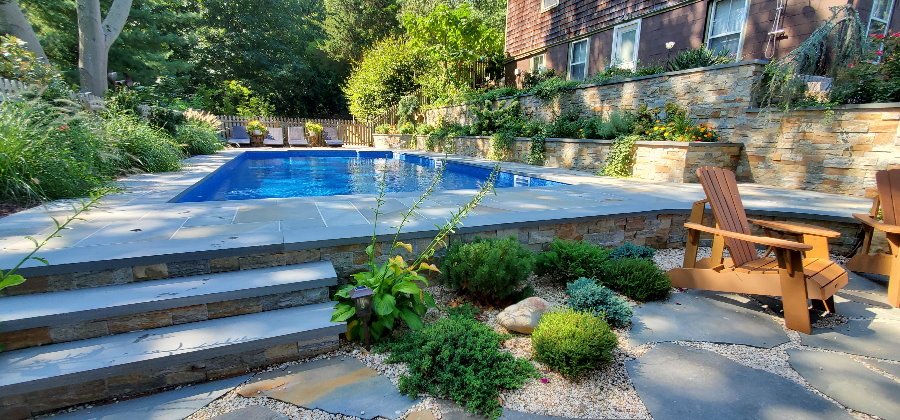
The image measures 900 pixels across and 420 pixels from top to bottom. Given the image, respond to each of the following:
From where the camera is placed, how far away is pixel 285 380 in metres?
1.69

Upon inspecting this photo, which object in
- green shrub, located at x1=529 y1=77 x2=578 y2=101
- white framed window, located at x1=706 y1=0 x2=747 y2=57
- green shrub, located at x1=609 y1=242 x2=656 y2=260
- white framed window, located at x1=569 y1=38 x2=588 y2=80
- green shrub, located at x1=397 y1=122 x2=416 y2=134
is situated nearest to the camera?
green shrub, located at x1=609 y1=242 x2=656 y2=260

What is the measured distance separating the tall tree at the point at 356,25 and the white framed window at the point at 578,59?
13.6 m

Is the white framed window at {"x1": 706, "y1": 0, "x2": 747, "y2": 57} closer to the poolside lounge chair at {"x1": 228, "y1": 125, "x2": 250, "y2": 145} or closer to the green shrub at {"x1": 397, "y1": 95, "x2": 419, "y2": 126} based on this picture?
the green shrub at {"x1": 397, "y1": 95, "x2": 419, "y2": 126}

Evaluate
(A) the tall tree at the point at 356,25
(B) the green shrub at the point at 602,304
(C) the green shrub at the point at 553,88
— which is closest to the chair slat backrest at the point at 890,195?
(B) the green shrub at the point at 602,304

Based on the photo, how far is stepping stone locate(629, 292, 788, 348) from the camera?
201cm

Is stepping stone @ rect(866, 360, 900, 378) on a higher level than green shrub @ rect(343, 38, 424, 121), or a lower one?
lower

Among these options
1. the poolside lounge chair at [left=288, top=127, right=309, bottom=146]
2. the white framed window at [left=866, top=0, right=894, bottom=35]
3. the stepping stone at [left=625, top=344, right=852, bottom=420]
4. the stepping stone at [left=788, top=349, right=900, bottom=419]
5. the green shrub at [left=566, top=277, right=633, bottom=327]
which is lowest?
the stepping stone at [left=625, top=344, right=852, bottom=420]

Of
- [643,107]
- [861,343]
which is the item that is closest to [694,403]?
[861,343]

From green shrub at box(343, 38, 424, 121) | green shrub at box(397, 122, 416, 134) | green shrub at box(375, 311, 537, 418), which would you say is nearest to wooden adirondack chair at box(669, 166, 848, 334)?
green shrub at box(375, 311, 537, 418)

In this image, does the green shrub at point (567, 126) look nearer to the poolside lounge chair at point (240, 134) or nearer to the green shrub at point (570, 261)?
the green shrub at point (570, 261)

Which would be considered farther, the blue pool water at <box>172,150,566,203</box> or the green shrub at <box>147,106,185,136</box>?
the green shrub at <box>147,106,185,136</box>

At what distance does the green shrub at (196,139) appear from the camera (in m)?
8.19

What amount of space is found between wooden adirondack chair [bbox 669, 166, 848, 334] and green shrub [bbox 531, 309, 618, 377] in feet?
3.34

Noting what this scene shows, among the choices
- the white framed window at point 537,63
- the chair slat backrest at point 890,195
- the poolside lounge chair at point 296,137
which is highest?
the white framed window at point 537,63
